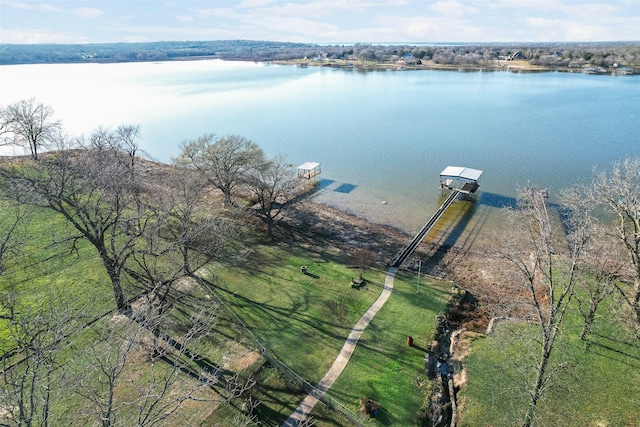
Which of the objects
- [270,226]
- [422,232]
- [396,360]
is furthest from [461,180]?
[396,360]

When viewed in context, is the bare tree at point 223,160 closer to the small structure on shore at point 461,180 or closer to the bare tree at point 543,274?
the small structure on shore at point 461,180

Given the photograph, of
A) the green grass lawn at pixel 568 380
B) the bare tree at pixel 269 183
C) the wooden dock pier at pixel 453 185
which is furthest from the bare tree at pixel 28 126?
the green grass lawn at pixel 568 380

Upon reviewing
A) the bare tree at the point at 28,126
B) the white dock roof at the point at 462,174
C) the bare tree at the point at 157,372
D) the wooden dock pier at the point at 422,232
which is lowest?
the wooden dock pier at the point at 422,232

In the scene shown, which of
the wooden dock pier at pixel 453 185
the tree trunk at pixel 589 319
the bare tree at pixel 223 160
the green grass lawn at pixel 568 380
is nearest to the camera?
the green grass lawn at pixel 568 380

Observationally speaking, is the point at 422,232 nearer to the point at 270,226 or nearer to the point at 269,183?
the point at 270,226

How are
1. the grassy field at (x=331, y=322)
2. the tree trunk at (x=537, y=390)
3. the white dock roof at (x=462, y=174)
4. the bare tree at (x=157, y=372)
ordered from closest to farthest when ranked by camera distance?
the tree trunk at (x=537, y=390) → the bare tree at (x=157, y=372) → the grassy field at (x=331, y=322) → the white dock roof at (x=462, y=174)

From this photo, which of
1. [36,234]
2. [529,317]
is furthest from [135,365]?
[529,317]

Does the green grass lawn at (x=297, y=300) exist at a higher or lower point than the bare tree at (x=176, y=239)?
lower
